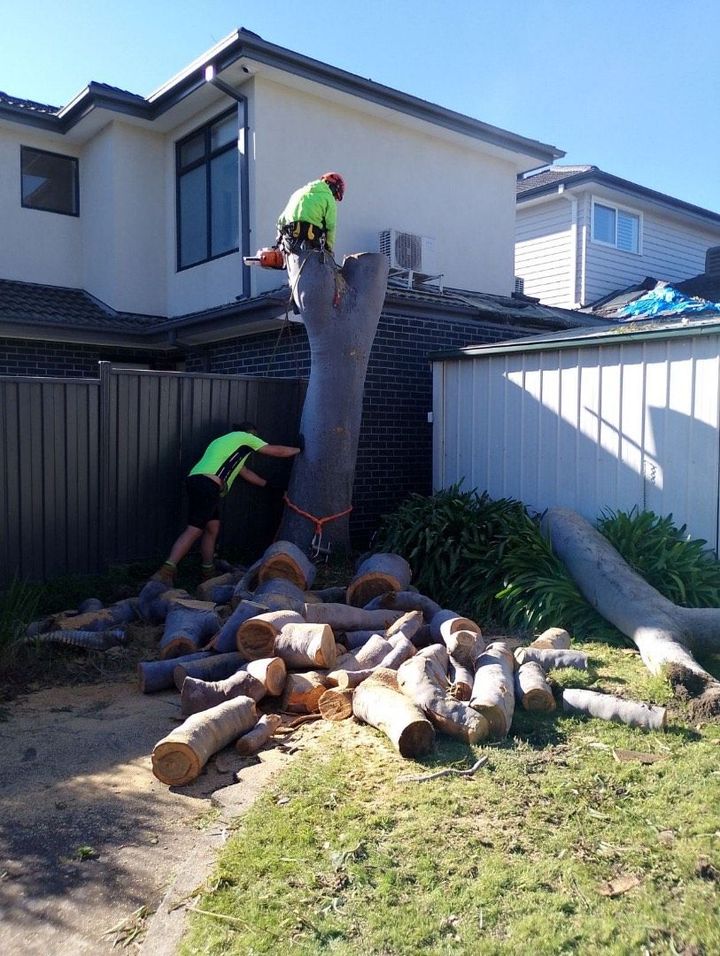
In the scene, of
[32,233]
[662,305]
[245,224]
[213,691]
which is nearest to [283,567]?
[213,691]

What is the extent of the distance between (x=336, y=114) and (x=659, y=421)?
6.76 meters

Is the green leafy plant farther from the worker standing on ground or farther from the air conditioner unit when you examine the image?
the air conditioner unit

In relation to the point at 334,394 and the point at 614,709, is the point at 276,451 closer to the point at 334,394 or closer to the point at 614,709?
the point at 334,394

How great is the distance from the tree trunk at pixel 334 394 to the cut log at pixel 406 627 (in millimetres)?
2508

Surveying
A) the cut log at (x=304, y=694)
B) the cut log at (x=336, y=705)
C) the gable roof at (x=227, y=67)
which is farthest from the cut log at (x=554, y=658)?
the gable roof at (x=227, y=67)

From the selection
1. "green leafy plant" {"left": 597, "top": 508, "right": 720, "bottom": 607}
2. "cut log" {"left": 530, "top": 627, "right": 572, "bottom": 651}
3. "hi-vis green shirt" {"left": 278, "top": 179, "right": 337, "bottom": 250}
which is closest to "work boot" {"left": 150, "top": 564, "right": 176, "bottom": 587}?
"hi-vis green shirt" {"left": 278, "top": 179, "right": 337, "bottom": 250}

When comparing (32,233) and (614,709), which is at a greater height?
(32,233)

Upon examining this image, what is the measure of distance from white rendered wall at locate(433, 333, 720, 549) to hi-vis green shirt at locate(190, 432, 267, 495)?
2.31 metres

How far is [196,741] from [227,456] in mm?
4278

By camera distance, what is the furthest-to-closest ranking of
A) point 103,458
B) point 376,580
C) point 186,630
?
point 103,458
point 376,580
point 186,630

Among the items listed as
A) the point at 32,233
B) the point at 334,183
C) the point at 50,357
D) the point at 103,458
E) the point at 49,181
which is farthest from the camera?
the point at 49,181

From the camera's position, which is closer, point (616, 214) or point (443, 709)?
point (443, 709)

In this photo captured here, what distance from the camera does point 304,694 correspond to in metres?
4.97

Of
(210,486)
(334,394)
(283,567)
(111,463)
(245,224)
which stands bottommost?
(283,567)
